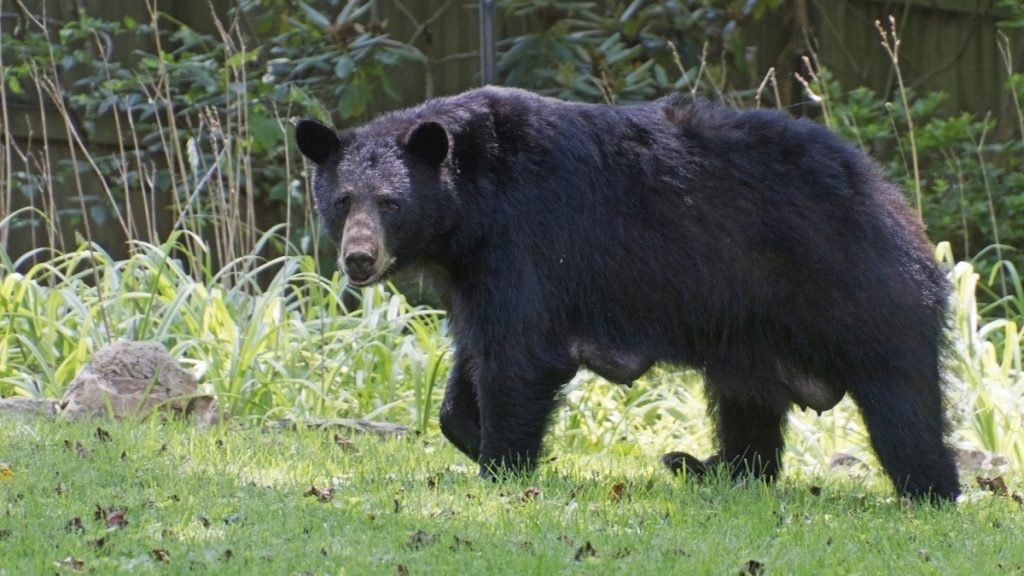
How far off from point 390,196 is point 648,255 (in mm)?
1079

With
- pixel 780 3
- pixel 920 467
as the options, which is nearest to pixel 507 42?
pixel 780 3

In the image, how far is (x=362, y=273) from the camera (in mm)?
5887

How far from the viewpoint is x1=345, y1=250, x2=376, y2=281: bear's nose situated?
19.0 feet

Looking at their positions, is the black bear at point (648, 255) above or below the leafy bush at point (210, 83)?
above

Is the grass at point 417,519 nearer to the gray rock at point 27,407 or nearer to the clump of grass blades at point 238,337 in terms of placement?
the gray rock at point 27,407

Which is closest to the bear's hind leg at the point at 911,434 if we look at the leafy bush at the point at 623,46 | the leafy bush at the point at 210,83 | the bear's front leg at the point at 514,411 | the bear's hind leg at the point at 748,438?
the bear's hind leg at the point at 748,438

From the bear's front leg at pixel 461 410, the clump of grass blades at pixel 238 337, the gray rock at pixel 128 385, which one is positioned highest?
the bear's front leg at pixel 461 410

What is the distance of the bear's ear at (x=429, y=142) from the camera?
586 centimetres

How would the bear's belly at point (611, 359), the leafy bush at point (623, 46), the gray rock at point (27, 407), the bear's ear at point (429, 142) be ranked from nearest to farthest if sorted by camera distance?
1. the bear's ear at point (429, 142)
2. the bear's belly at point (611, 359)
3. the gray rock at point (27, 407)
4. the leafy bush at point (623, 46)

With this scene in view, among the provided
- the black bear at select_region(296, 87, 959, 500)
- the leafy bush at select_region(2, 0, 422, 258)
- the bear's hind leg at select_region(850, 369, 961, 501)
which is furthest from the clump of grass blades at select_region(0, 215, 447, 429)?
the bear's hind leg at select_region(850, 369, 961, 501)

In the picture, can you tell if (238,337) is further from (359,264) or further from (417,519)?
(417,519)

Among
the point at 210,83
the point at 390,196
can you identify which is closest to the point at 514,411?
the point at 390,196

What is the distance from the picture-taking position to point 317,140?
6.14m

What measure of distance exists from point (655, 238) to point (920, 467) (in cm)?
139
